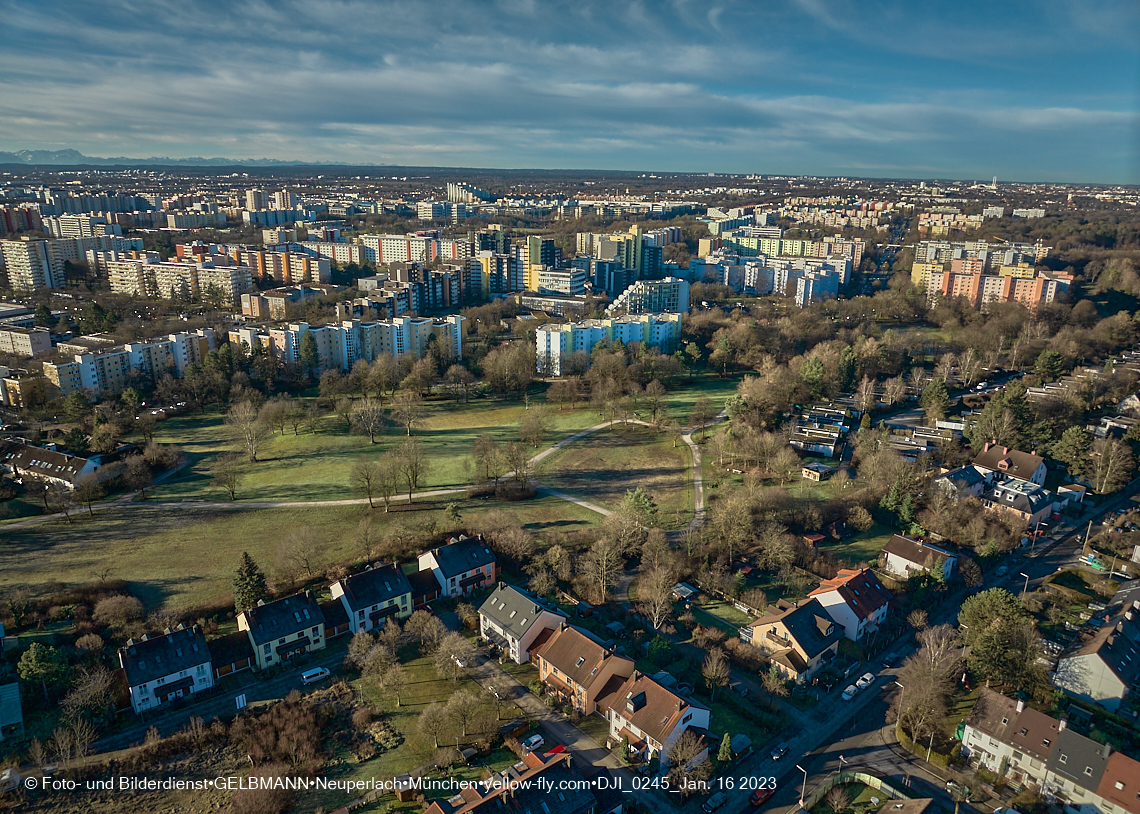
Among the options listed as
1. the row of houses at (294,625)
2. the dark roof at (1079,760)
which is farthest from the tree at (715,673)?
the row of houses at (294,625)

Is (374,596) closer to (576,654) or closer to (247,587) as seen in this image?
(247,587)

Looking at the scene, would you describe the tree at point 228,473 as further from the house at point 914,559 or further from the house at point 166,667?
the house at point 914,559

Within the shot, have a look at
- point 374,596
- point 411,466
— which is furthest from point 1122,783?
point 411,466

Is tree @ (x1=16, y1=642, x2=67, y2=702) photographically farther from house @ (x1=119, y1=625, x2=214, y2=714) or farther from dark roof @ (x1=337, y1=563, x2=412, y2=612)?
dark roof @ (x1=337, y1=563, x2=412, y2=612)

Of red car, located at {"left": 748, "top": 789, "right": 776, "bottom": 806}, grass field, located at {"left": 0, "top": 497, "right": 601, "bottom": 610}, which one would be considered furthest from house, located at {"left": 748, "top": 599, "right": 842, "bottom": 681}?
grass field, located at {"left": 0, "top": 497, "right": 601, "bottom": 610}

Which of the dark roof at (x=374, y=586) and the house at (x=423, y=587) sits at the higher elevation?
the dark roof at (x=374, y=586)

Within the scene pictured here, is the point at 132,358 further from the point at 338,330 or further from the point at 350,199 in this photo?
the point at 350,199
